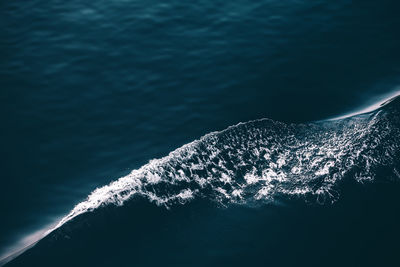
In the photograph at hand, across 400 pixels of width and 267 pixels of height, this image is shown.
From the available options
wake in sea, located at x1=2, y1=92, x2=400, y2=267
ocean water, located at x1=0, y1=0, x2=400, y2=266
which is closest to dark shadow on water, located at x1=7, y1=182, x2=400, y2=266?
ocean water, located at x1=0, y1=0, x2=400, y2=266

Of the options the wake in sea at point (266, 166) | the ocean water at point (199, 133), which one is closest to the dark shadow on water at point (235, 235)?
the ocean water at point (199, 133)

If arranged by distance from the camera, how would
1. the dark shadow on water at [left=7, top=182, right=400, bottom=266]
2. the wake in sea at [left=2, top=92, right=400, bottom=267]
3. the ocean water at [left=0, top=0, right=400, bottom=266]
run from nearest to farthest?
the dark shadow on water at [left=7, top=182, right=400, bottom=266], the ocean water at [left=0, top=0, right=400, bottom=266], the wake in sea at [left=2, top=92, right=400, bottom=267]

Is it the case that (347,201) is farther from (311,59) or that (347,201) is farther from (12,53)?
(12,53)

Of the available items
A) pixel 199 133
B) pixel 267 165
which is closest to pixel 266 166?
pixel 267 165

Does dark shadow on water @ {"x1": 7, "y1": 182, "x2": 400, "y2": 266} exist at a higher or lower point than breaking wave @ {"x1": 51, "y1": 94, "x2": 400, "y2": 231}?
lower

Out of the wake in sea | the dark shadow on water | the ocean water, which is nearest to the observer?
the dark shadow on water

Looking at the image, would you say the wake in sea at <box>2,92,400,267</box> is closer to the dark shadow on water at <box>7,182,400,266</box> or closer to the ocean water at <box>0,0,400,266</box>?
the ocean water at <box>0,0,400,266</box>

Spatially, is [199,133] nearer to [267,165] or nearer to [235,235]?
[267,165]

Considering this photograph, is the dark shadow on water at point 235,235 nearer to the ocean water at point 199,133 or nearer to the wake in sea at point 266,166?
the ocean water at point 199,133
